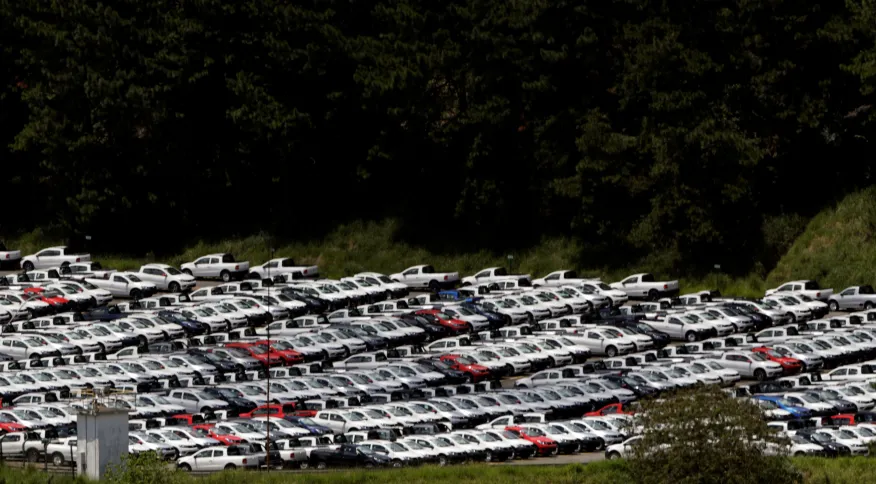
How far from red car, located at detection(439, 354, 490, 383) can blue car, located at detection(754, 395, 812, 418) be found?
13.0 metres

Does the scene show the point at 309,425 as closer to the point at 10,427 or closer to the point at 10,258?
the point at 10,427

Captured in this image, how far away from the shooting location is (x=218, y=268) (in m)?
105

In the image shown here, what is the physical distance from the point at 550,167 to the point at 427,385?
32.4 metres

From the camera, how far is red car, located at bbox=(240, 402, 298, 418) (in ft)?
231

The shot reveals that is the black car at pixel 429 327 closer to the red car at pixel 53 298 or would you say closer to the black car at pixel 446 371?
the black car at pixel 446 371

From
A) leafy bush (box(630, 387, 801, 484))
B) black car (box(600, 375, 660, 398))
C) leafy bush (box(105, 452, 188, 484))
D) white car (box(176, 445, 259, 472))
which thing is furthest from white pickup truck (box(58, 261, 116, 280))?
leafy bush (box(630, 387, 801, 484))

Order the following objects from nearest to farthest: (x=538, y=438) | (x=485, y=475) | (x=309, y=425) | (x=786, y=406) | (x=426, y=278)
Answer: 1. (x=485, y=475)
2. (x=538, y=438)
3. (x=309, y=425)
4. (x=786, y=406)
5. (x=426, y=278)

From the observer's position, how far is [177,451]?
64062mm

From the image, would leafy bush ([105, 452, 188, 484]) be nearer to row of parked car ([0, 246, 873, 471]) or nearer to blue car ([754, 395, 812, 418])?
row of parked car ([0, 246, 873, 471])

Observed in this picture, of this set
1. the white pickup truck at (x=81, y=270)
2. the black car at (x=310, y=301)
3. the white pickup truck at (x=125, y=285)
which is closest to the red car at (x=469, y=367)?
the black car at (x=310, y=301)

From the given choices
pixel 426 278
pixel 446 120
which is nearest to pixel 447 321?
pixel 426 278

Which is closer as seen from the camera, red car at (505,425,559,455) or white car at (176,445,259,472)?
white car at (176,445,259,472)

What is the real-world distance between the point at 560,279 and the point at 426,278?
7444 millimetres

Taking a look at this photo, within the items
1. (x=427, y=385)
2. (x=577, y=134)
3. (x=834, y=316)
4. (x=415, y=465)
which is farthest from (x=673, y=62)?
(x=415, y=465)
